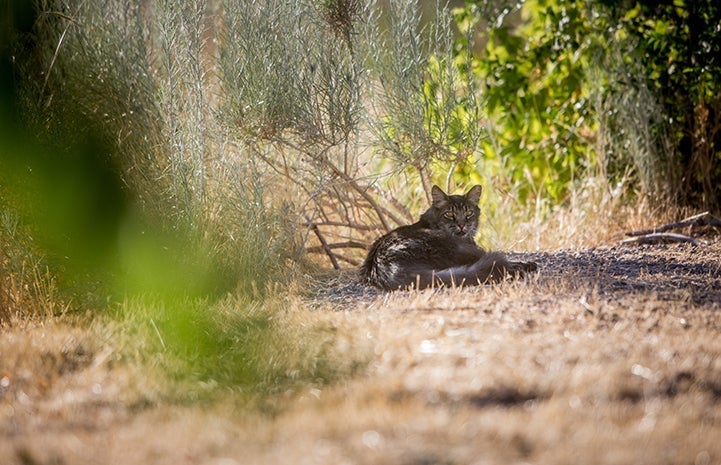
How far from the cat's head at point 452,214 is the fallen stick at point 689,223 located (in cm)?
144

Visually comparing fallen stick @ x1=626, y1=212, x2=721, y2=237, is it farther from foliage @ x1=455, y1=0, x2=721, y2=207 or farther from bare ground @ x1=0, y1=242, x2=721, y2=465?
bare ground @ x1=0, y1=242, x2=721, y2=465

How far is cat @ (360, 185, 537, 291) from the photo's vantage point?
439 centimetres

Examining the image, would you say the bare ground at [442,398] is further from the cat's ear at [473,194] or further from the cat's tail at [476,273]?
the cat's ear at [473,194]

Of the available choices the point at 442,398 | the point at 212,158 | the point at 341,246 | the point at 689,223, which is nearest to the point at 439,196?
the point at 341,246

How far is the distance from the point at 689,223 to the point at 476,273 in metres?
2.53

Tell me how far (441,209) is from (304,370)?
2.53 metres

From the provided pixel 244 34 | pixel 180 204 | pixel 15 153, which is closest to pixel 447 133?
pixel 244 34

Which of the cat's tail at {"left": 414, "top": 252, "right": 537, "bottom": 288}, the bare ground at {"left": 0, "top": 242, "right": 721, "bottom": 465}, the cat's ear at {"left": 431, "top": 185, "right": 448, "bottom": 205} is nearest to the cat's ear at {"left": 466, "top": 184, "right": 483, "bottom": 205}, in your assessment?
the cat's ear at {"left": 431, "top": 185, "right": 448, "bottom": 205}

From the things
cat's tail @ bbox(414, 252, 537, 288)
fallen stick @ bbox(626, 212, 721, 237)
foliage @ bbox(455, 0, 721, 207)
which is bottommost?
cat's tail @ bbox(414, 252, 537, 288)

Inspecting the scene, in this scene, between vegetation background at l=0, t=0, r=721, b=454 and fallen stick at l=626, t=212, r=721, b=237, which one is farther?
fallen stick at l=626, t=212, r=721, b=237

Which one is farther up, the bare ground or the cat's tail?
the cat's tail

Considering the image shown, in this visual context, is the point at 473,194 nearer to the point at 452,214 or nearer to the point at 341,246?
the point at 452,214

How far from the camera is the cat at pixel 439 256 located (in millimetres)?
4387

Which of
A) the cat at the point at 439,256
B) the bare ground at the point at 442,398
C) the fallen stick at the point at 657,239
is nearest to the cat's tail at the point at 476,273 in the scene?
the cat at the point at 439,256
